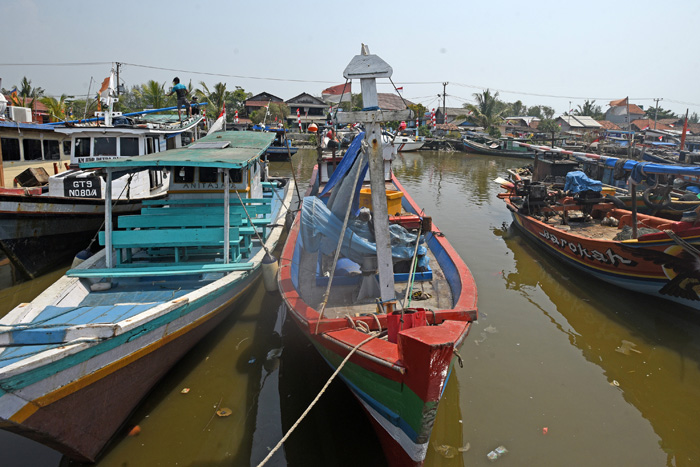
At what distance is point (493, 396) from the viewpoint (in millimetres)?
5023

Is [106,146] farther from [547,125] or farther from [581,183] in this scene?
[547,125]

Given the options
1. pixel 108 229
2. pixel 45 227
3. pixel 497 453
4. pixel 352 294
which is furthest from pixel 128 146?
pixel 497 453

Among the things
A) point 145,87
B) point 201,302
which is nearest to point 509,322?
point 201,302

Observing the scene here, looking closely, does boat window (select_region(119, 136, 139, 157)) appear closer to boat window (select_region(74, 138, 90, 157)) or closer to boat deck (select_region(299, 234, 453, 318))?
boat window (select_region(74, 138, 90, 157))

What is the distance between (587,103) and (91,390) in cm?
6491

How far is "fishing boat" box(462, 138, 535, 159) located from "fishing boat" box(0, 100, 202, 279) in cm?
3060

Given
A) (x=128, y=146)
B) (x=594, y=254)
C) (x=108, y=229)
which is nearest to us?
(x=108, y=229)

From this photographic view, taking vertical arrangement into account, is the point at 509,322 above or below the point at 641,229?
below

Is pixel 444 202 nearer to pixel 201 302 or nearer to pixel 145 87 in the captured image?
pixel 201 302

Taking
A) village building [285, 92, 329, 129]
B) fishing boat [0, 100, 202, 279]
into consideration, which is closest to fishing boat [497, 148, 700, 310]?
fishing boat [0, 100, 202, 279]

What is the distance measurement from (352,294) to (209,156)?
2972mm

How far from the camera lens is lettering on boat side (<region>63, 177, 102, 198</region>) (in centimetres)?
895

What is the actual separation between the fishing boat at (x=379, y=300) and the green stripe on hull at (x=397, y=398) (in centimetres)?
1

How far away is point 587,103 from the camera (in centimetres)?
5538
